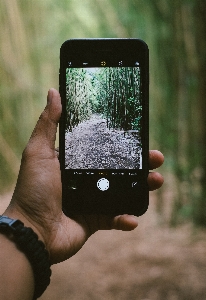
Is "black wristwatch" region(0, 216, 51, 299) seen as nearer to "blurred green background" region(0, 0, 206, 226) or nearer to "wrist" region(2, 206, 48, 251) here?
"wrist" region(2, 206, 48, 251)

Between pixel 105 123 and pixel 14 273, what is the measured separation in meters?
0.31

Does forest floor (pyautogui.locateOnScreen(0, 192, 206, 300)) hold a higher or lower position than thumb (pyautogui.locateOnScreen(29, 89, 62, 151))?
lower

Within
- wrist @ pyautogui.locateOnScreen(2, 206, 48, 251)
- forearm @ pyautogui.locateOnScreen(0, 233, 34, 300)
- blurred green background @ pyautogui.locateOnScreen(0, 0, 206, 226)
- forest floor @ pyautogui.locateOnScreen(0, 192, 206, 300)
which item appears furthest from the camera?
blurred green background @ pyautogui.locateOnScreen(0, 0, 206, 226)

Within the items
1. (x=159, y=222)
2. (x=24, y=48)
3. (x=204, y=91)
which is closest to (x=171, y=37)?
(x=204, y=91)

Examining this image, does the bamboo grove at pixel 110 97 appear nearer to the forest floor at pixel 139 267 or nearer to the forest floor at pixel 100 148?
the forest floor at pixel 100 148

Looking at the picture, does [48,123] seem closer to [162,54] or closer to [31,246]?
[31,246]

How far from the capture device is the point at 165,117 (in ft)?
4.00

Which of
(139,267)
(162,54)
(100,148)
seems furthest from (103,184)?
(162,54)

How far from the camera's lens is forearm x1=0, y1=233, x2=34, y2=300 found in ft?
1.93

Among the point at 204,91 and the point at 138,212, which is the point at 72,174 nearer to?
the point at 138,212

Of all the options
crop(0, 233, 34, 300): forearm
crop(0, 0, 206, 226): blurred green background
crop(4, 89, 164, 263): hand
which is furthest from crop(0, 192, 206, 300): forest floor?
crop(0, 233, 34, 300): forearm

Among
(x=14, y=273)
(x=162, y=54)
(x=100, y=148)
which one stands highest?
(x=162, y=54)

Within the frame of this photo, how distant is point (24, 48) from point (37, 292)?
828mm

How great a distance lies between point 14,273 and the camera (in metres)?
0.60
